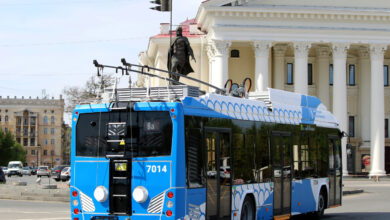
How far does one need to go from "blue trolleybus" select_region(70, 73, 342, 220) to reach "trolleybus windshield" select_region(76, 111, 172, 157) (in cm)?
2

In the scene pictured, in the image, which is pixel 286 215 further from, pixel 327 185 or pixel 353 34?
Answer: pixel 353 34

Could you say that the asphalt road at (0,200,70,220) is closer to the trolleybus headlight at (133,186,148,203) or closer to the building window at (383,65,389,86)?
the trolleybus headlight at (133,186,148,203)

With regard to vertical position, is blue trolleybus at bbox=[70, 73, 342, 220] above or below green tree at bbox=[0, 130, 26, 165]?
above

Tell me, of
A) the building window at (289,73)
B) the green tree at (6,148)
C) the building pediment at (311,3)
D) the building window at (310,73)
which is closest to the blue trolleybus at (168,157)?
the building pediment at (311,3)

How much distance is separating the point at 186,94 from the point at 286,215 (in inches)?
211

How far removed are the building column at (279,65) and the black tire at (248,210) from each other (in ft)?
151

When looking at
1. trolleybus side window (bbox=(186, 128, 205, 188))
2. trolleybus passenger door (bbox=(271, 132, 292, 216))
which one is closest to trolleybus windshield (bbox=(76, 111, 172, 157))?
trolleybus side window (bbox=(186, 128, 205, 188))

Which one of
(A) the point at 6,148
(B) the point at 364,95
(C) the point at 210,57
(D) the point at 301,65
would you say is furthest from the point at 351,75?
(A) the point at 6,148

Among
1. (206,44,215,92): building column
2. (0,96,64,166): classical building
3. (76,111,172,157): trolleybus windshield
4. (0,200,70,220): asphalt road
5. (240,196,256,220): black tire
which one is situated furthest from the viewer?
(0,96,64,166): classical building

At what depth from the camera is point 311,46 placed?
60531 mm

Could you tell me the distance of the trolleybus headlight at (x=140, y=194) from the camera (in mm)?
13117

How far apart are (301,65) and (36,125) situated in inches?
5310

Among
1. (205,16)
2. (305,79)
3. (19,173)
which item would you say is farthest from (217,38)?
(19,173)

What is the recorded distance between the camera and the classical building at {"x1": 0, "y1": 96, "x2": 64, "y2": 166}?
598 feet
